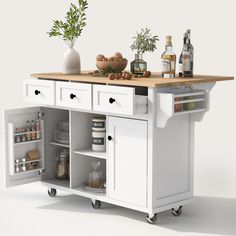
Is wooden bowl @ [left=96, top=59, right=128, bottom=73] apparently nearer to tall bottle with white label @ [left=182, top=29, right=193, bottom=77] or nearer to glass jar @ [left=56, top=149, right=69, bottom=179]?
tall bottle with white label @ [left=182, top=29, right=193, bottom=77]

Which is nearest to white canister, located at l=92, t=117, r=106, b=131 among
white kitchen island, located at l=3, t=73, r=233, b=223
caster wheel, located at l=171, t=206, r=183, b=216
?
white kitchen island, located at l=3, t=73, r=233, b=223

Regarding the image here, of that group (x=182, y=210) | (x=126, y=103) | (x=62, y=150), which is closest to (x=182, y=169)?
(x=182, y=210)

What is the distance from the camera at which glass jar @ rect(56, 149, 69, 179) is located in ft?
19.2

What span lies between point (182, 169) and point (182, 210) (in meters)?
0.41

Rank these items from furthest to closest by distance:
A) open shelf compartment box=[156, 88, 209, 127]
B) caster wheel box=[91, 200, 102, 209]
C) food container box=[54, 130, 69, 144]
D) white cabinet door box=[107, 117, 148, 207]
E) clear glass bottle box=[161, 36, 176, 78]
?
food container box=[54, 130, 69, 144], caster wheel box=[91, 200, 102, 209], clear glass bottle box=[161, 36, 176, 78], white cabinet door box=[107, 117, 148, 207], open shelf compartment box=[156, 88, 209, 127]

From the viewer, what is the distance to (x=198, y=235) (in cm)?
463

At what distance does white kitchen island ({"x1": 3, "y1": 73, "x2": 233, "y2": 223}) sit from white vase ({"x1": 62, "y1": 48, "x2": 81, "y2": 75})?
0.14 meters

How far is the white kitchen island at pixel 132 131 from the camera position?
471cm

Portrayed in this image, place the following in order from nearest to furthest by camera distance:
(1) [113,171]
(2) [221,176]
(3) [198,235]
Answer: (3) [198,235] < (1) [113,171] < (2) [221,176]

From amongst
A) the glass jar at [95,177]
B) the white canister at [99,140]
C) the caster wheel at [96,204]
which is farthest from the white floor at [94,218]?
the white canister at [99,140]

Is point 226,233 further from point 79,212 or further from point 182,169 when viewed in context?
point 79,212

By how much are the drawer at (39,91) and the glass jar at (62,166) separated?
0.65m

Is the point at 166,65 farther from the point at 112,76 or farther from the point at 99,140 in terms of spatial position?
the point at 99,140

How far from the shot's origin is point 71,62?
5664 mm
